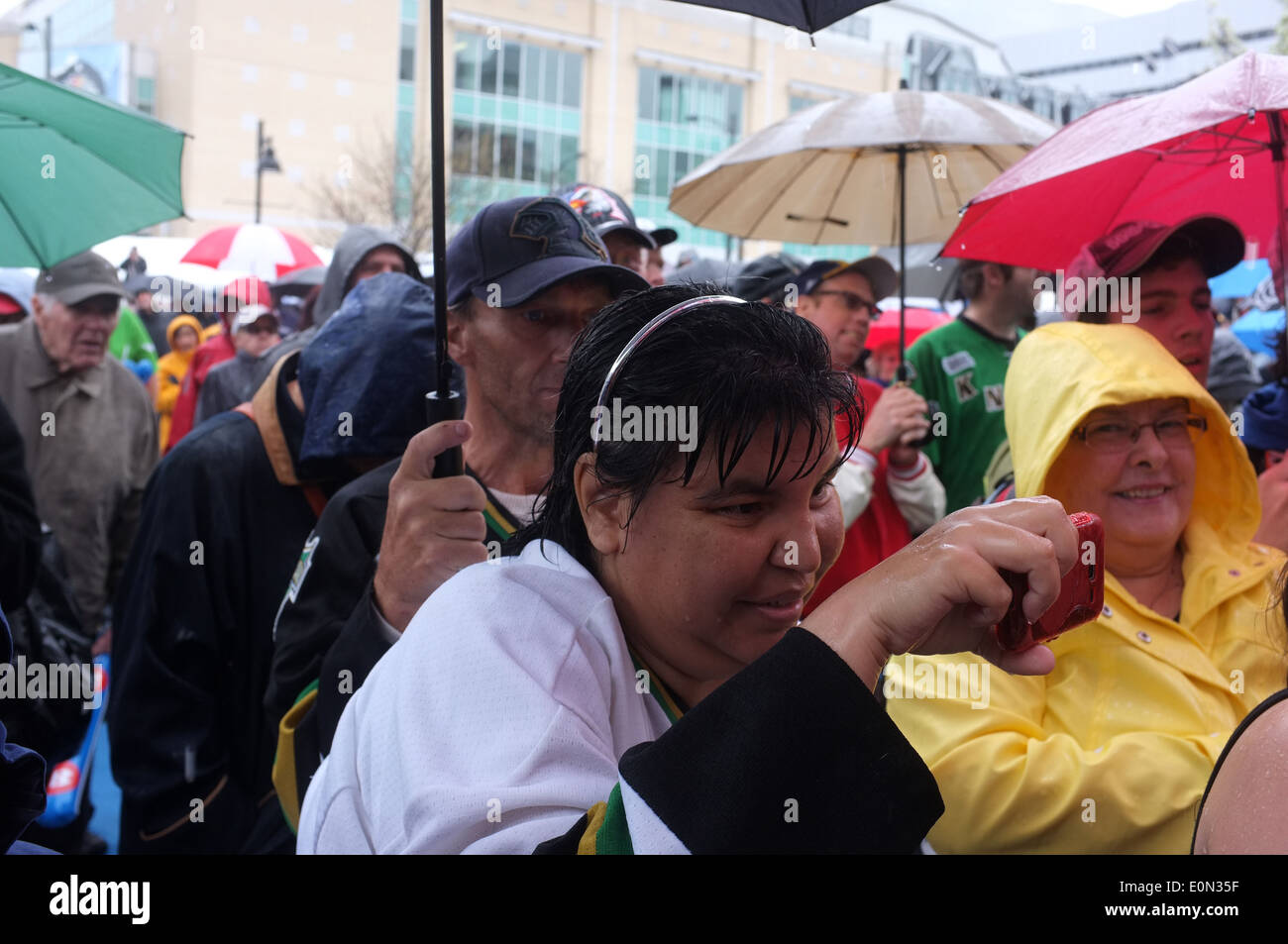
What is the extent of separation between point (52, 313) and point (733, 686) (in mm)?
4895

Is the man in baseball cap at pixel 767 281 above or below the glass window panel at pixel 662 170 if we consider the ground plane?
below

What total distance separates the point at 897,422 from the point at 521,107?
42430mm

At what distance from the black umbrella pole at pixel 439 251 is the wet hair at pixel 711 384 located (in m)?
0.37

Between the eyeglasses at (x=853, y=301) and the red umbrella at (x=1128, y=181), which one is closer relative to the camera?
Result: the red umbrella at (x=1128, y=181)

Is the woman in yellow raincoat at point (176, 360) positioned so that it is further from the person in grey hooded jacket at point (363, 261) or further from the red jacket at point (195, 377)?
the person in grey hooded jacket at point (363, 261)

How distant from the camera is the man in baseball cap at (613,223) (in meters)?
3.70

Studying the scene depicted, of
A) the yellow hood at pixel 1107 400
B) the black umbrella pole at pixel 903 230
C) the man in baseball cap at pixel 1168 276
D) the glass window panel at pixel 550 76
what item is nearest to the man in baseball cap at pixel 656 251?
the black umbrella pole at pixel 903 230

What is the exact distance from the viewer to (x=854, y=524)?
372cm

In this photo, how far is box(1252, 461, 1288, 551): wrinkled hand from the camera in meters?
2.75

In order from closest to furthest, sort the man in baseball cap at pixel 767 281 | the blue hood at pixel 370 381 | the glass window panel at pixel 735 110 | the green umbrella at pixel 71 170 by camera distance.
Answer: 1. the blue hood at pixel 370 381
2. the green umbrella at pixel 71 170
3. the man in baseball cap at pixel 767 281
4. the glass window panel at pixel 735 110

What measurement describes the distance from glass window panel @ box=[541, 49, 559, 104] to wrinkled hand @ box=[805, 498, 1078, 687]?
45.0 meters

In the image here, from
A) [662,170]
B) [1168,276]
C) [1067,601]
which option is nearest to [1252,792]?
[1067,601]
